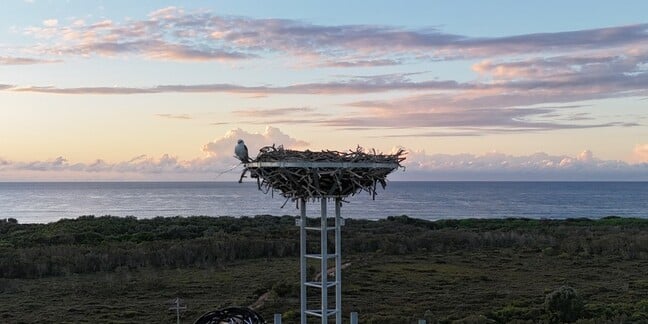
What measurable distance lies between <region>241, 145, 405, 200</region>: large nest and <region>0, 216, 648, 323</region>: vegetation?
8.24 meters

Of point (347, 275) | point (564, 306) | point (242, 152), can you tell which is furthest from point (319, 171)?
point (347, 275)

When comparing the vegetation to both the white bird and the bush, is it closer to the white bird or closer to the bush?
the bush

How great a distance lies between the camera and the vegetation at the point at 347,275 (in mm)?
17062

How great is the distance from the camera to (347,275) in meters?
23.5

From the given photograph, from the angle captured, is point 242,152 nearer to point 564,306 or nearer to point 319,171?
point 319,171

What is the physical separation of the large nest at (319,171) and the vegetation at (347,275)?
824 cm

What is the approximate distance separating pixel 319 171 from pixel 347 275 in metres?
16.9

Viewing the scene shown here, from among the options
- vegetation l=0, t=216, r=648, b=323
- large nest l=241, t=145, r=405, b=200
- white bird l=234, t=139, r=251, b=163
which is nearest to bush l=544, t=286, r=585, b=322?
vegetation l=0, t=216, r=648, b=323

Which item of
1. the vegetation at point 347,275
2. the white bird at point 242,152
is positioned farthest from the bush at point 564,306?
the white bird at point 242,152

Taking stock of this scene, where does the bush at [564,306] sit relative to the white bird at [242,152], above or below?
below

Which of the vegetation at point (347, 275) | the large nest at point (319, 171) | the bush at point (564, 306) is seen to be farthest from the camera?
the vegetation at point (347, 275)

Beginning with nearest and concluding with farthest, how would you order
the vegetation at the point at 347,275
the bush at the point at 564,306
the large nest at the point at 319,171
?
1. the large nest at the point at 319,171
2. the bush at the point at 564,306
3. the vegetation at the point at 347,275

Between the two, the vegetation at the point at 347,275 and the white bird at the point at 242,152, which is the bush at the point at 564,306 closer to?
the vegetation at the point at 347,275

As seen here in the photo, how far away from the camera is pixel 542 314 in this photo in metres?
16.1
